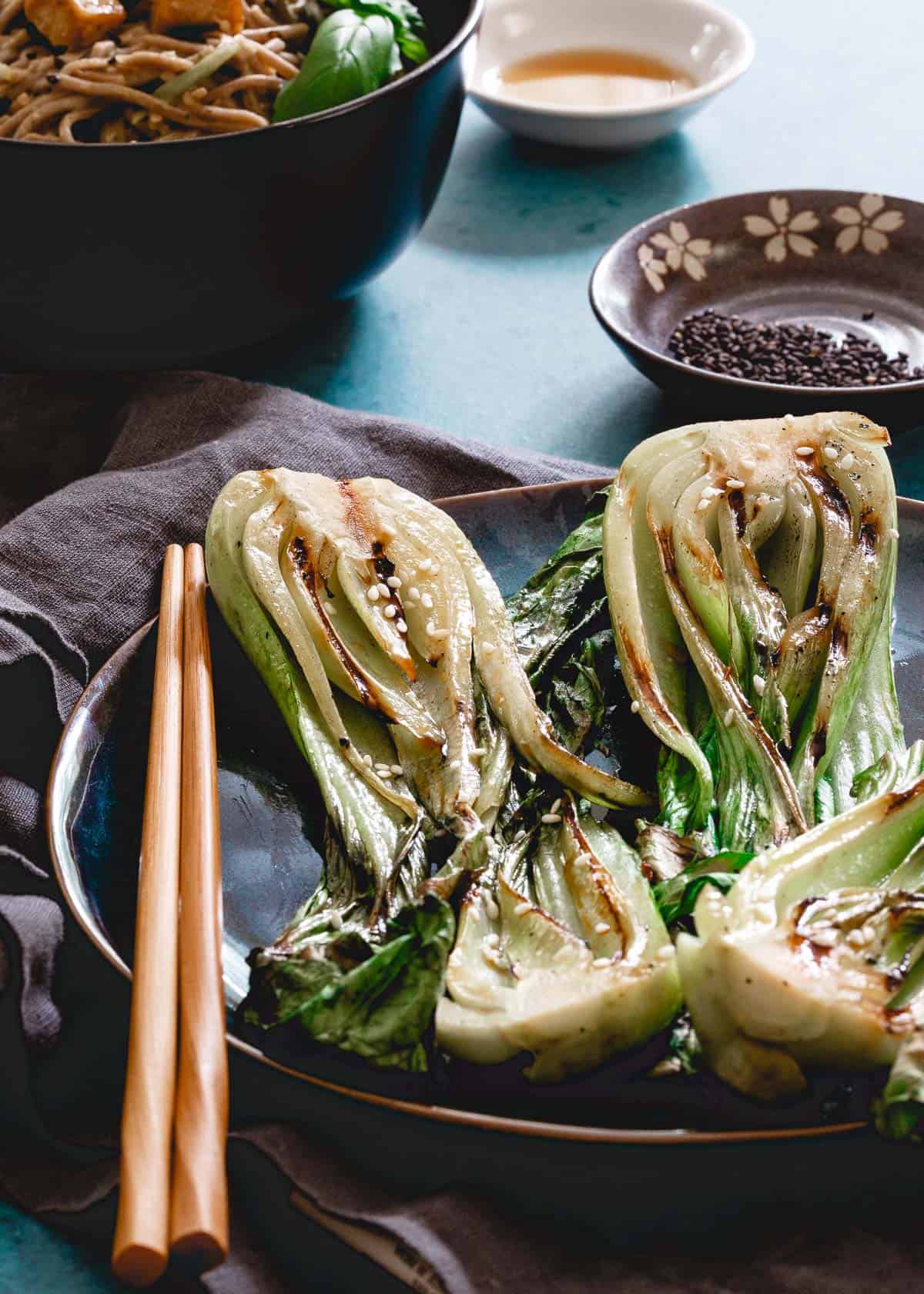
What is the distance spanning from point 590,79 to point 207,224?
1677mm

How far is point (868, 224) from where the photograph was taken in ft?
9.89

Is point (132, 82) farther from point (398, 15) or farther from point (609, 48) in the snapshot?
point (609, 48)

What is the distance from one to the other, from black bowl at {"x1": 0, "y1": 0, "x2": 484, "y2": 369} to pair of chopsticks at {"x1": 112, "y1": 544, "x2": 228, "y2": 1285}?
919 millimetres

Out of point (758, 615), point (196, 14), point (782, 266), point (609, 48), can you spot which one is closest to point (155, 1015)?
point (758, 615)

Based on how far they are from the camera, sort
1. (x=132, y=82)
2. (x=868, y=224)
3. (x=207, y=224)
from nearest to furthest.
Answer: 1. (x=207, y=224)
2. (x=132, y=82)
3. (x=868, y=224)

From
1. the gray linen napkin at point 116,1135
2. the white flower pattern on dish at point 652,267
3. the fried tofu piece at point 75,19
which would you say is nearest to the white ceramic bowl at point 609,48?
the white flower pattern on dish at point 652,267

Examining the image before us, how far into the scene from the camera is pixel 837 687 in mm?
1703

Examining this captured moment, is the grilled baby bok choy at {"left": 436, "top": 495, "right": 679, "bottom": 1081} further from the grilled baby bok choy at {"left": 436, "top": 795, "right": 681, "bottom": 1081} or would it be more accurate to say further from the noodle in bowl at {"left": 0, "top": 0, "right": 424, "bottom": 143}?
the noodle in bowl at {"left": 0, "top": 0, "right": 424, "bottom": 143}

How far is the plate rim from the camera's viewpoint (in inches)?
91.9

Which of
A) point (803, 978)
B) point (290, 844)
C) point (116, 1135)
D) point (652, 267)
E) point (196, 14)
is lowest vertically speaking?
point (116, 1135)

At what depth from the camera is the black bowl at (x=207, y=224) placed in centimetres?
232

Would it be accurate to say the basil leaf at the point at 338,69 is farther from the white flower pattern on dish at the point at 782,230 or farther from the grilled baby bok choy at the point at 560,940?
the grilled baby bok choy at the point at 560,940

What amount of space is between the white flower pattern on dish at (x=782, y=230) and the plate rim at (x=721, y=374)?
1.2 inches

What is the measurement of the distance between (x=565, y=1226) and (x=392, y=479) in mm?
1361
